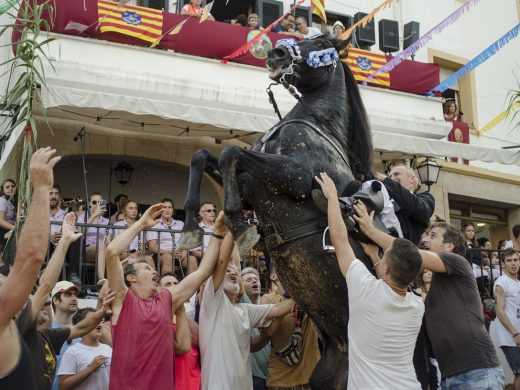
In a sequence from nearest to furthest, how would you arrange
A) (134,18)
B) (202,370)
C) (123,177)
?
(202,370), (134,18), (123,177)

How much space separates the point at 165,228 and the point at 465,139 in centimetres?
887

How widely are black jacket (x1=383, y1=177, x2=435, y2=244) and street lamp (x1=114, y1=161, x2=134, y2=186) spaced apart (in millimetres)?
10371

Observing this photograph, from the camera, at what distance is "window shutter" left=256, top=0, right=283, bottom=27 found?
18.3 meters

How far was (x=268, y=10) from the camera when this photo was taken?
60.5ft

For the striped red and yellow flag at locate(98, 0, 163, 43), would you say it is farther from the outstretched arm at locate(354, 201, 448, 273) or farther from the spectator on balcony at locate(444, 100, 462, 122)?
the outstretched arm at locate(354, 201, 448, 273)

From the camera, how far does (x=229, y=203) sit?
572 cm

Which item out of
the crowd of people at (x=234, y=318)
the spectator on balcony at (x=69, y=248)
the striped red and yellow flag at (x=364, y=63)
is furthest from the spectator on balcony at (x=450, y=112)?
the crowd of people at (x=234, y=318)

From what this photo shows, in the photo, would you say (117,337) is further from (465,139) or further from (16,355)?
(465,139)

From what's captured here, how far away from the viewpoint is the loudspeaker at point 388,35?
61.7ft

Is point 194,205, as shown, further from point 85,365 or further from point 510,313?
point 510,313

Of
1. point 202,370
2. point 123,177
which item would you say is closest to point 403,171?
point 202,370

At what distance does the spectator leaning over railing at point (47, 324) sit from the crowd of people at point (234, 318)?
11 mm

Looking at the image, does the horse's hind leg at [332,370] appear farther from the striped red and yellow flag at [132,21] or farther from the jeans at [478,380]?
the striped red and yellow flag at [132,21]

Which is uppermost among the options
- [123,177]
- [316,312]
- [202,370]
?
[123,177]
